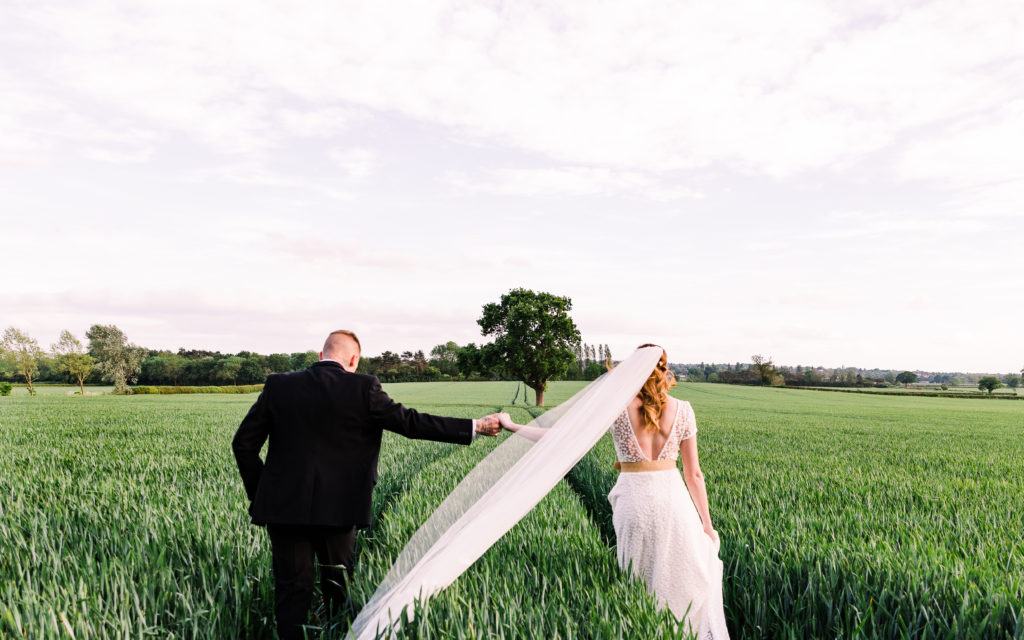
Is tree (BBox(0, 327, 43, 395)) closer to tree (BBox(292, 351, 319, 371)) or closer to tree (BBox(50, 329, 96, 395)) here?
tree (BBox(50, 329, 96, 395))

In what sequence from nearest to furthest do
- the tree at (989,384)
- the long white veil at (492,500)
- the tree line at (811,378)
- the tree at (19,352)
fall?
the long white veil at (492,500)
the tree at (19,352)
the tree at (989,384)
the tree line at (811,378)

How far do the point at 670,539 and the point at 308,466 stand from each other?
264 centimetres

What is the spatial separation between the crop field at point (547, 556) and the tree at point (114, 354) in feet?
301

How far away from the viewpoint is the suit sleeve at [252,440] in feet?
12.2

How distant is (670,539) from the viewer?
13.0ft

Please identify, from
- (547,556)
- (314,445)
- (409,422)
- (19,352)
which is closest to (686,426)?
(547,556)

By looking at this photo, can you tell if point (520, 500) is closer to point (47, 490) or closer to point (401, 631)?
point (401, 631)

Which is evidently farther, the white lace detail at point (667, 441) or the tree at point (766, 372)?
the tree at point (766, 372)

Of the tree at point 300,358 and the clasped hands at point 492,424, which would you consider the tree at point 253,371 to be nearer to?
the tree at point 300,358

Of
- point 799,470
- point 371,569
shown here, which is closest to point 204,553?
point 371,569

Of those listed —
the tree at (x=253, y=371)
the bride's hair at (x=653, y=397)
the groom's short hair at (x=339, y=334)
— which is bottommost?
the tree at (x=253, y=371)

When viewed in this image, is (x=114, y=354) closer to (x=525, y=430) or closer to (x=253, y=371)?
(x=253, y=371)

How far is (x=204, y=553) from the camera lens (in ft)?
16.7

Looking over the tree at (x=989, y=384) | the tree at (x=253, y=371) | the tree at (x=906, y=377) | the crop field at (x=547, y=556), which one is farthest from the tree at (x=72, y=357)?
the tree at (x=906, y=377)
